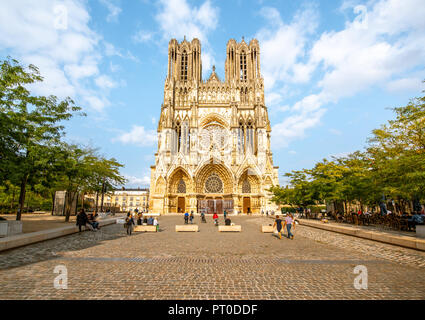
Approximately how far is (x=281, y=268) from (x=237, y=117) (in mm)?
33570

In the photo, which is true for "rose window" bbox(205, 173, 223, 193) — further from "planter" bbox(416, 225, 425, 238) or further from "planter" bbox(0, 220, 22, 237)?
"planter" bbox(0, 220, 22, 237)

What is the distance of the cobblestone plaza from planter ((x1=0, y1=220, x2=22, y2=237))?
1.82 m

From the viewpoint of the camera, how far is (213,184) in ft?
120

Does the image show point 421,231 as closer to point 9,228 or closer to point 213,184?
point 9,228

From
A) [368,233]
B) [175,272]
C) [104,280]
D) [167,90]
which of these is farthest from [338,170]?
[167,90]

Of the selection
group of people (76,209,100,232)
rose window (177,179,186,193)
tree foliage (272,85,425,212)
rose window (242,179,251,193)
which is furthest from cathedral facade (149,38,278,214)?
group of people (76,209,100,232)

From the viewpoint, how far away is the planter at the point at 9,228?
8.91 meters

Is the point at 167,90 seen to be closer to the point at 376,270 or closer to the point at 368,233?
the point at 368,233

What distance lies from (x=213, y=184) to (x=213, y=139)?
8057 mm

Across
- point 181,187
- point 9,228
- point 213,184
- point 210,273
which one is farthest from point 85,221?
point 213,184

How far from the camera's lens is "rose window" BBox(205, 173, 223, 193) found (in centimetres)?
3633

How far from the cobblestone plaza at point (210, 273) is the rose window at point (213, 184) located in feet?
93.0

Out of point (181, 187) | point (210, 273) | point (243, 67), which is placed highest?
point (243, 67)

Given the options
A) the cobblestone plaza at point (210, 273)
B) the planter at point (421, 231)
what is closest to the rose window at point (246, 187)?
the planter at point (421, 231)
